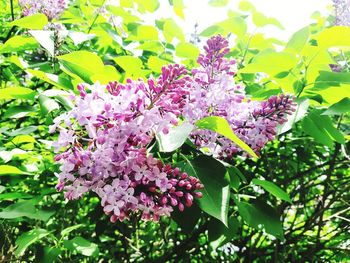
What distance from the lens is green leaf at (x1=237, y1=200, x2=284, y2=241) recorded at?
1.41 meters

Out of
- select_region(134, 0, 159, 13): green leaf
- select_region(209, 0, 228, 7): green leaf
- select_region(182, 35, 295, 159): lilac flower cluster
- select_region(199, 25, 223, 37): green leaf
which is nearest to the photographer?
select_region(182, 35, 295, 159): lilac flower cluster

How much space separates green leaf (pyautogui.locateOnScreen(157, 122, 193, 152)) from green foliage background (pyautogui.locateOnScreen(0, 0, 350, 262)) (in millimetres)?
156

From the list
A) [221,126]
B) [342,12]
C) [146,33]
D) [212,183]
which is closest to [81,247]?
[212,183]

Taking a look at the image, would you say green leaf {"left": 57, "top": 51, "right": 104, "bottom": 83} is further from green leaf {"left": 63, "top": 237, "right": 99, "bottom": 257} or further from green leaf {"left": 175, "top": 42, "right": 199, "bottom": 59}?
green leaf {"left": 63, "top": 237, "right": 99, "bottom": 257}

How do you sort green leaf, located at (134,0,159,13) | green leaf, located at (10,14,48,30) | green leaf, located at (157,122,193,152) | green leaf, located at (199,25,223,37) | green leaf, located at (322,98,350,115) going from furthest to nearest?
green leaf, located at (134,0,159,13) < green leaf, located at (199,25,223,37) < green leaf, located at (10,14,48,30) < green leaf, located at (322,98,350,115) < green leaf, located at (157,122,193,152)

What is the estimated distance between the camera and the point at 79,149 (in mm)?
1070

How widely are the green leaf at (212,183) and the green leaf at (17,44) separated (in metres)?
0.99

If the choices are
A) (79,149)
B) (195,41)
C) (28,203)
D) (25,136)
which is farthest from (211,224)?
(195,41)

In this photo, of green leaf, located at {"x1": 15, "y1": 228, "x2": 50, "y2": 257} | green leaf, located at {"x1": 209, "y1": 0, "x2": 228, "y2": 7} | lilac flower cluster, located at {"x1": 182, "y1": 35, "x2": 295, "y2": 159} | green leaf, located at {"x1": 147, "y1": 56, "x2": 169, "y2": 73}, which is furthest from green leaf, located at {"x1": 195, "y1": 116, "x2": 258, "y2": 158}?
green leaf, located at {"x1": 209, "y1": 0, "x2": 228, "y2": 7}

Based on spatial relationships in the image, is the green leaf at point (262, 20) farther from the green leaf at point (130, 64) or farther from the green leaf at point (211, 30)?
the green leaf at point (130, 64)

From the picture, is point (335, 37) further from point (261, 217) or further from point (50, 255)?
point (50, 255)

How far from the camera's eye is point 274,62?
4.81 ft

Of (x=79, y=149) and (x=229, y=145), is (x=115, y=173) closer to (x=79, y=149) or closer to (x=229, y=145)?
(x=79, y=149)

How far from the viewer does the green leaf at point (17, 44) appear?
1675 mm
